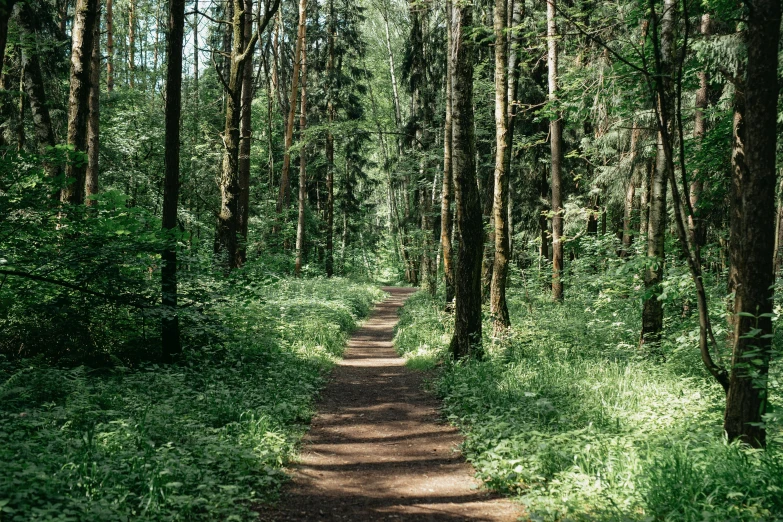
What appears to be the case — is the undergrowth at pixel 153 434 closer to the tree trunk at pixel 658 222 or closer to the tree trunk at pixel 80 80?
the tree trunk at pixel 80 80

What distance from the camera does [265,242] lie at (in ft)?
76.0

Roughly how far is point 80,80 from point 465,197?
23.1 ft

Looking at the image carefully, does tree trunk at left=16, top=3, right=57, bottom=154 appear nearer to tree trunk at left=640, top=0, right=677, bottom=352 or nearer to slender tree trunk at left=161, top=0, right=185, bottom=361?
slender tree trunk at left=161, top=0, right=185, bottom=361

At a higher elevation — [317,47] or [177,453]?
[317,47]

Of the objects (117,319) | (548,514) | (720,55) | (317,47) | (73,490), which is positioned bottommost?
(548,514)

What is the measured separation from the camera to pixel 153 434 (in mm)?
5172

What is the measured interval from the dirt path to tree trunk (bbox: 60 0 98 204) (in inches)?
227

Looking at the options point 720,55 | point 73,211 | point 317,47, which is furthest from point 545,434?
point 317,47

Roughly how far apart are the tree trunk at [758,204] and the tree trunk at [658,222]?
3.80m

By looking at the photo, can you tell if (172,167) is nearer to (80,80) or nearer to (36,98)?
(80,80)

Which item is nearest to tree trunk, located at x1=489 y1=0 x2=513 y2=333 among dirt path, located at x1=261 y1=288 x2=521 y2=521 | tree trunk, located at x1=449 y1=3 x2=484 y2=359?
tree trunk, located at x1=449 y1=3 x2=484 y2=359

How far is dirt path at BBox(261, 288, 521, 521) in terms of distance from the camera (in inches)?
178

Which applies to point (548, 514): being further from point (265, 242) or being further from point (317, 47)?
point (317, 47)

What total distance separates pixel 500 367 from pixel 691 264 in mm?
4371
